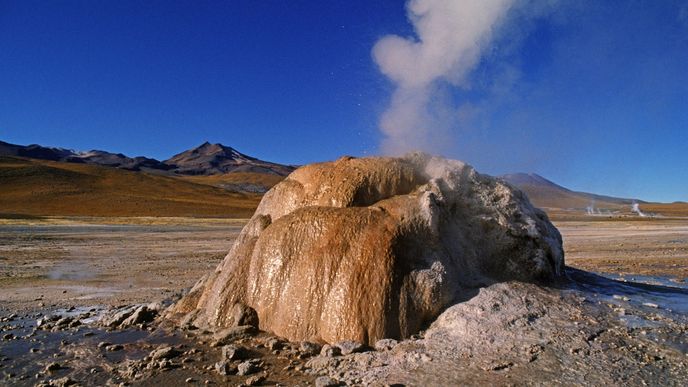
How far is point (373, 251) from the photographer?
6.69 metres

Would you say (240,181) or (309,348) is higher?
(240,181)

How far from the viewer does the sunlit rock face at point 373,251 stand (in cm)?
652

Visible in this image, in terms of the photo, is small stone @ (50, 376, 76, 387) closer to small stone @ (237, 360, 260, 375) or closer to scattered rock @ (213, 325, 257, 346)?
scattered rock @ (213, 325, 257, 346)

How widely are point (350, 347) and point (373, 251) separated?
1.31m

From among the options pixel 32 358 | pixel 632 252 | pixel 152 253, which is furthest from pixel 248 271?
pixel 632 252

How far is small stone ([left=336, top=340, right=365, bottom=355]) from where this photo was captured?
6.00 m

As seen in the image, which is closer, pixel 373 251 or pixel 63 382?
pixel 63 382

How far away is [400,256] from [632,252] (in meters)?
18.4

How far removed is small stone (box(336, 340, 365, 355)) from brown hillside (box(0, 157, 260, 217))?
2544 inches

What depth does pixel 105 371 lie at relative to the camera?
6.16 m

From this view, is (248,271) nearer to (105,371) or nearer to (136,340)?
(136,340)

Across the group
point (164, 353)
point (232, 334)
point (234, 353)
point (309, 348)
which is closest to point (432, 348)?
point (309, 348)

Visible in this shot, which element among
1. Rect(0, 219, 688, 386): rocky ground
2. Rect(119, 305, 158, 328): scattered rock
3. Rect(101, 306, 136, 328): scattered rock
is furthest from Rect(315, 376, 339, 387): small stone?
Rect(101, 306, 136, 328): scattered rock

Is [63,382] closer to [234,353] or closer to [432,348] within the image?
[234,353]
